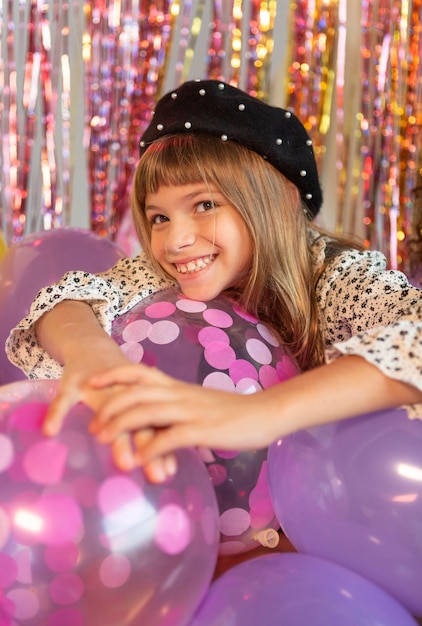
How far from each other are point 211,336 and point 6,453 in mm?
458

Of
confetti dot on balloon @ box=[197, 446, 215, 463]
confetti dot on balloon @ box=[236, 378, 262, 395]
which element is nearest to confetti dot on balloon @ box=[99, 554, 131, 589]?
confetti dot on balloon @ box=[197, 446, 215, 463]

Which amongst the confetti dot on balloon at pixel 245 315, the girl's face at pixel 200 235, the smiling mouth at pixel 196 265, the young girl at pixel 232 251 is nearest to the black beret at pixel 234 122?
the young girl at pixel 232 251

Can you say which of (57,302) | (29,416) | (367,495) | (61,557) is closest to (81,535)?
(61,557)

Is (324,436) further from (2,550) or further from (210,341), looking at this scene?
(2,550)

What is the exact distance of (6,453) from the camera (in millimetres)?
740

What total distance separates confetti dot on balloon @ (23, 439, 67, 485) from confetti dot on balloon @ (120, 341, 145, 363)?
1.23ft

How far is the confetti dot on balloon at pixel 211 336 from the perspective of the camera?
3.69ft

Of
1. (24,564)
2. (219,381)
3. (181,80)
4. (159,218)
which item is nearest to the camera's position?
(24,564)

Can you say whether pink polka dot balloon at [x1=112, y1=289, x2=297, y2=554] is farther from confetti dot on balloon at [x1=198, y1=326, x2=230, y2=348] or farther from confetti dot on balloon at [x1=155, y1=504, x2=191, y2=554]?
confetti dot on balloon at [x1=155, y1=504, x2=191, y2=554]

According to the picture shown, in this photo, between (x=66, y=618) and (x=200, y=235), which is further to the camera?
(x=200, y=235)

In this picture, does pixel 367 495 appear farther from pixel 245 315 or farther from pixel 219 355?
pixel 245 315

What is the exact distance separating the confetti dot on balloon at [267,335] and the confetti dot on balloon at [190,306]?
100 mm

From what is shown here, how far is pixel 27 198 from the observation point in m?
2.78

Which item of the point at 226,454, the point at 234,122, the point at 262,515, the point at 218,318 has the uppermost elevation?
the point at 234,122
